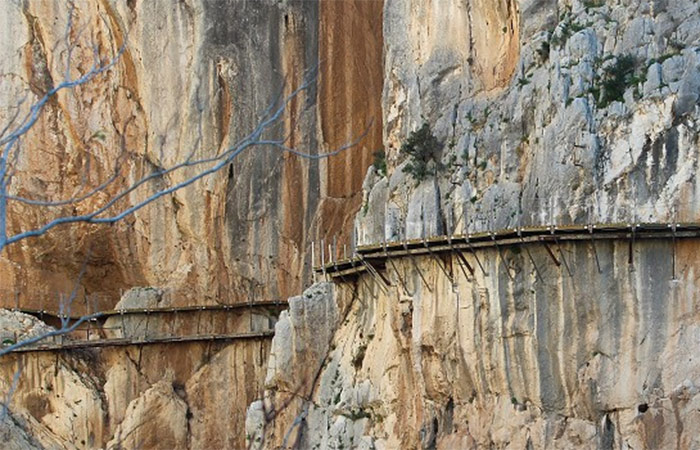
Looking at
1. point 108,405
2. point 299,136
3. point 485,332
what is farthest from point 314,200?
point 485,332

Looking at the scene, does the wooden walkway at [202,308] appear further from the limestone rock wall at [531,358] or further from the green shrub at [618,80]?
the green shrub at [618,80]

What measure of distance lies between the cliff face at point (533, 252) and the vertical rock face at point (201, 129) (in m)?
10.4

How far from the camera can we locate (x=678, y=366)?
3625 centimetres

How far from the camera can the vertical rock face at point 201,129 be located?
57281mm

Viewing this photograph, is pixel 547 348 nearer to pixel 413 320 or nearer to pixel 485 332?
pixel 485 332

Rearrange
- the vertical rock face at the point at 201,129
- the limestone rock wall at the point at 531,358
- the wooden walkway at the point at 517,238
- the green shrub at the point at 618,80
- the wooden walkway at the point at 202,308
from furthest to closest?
the vertical rock face at the point at 201,129 < the wooden walkway at the point at 202,308 < the green shrub at the point at 618,80 < the limestone rock wall at the point at 531,358 < the wooden walkway at the point at 517,238

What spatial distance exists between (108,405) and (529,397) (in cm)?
2153

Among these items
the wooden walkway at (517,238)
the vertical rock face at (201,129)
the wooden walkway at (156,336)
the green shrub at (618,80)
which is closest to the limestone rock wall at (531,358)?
the wooden walkway at (517,238)

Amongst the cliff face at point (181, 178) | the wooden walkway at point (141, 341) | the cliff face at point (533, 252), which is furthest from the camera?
the wooden walkway at point (141, 341)

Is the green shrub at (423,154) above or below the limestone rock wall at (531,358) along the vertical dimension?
above

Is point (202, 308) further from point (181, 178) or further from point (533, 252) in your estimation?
point (533, 252)

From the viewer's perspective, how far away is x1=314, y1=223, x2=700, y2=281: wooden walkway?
36250 millimetres

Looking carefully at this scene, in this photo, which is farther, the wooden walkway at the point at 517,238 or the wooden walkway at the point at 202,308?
the wooden walkway at the point at 202,308

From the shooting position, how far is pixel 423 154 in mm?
44094
